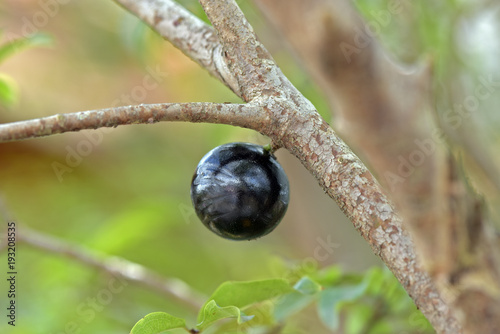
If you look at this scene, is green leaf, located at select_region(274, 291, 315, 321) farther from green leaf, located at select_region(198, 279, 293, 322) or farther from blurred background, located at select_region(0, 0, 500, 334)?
blurred background, located at select_region(0, 0, 500, 334)

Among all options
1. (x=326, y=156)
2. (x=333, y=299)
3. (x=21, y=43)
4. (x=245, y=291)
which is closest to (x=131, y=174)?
(x=21, y=43)

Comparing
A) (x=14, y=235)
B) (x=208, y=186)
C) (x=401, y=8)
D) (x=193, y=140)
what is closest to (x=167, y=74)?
(x=193, y=140)

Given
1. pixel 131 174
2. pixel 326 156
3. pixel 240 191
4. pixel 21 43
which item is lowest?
pixel 131 174

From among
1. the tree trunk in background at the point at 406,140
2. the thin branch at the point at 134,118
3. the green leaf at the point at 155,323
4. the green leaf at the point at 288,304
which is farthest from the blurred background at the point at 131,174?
the thin branch at the point at 134,118

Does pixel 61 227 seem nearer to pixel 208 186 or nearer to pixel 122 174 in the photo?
pixel 122 174

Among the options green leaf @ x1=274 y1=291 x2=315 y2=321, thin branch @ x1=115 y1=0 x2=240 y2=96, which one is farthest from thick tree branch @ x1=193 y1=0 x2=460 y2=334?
green leaf @ x1=274 y1=291 x2=315 y2=321

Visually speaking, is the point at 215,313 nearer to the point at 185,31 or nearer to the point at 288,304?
the point at 288,304
